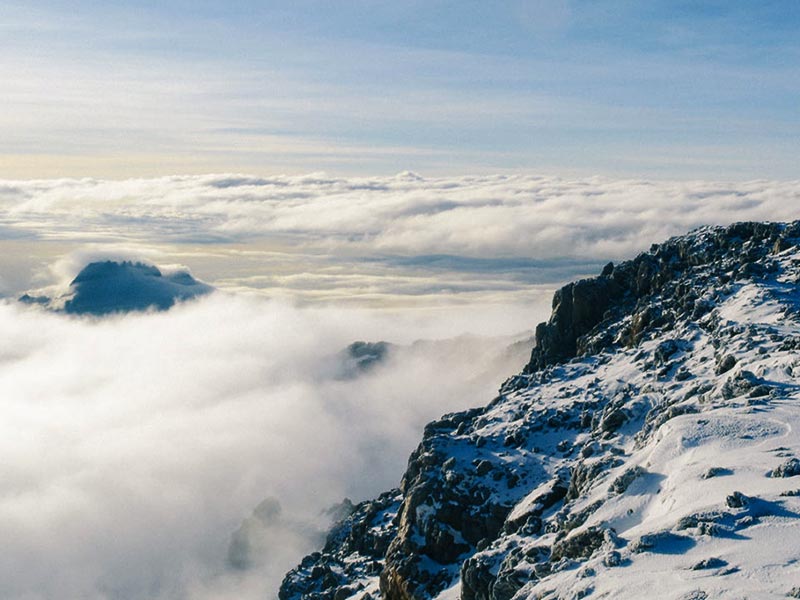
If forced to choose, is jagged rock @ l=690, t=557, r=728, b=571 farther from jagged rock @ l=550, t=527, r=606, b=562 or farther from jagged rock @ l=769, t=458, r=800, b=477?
jagged rock @ l=769, t=458, r=800, b=477

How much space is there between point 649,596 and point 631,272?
5237 inches

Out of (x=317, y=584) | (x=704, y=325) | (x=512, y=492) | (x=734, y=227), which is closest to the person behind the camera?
(x=512, y=492)

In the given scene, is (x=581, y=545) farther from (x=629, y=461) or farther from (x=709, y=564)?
(x=629, y=461)

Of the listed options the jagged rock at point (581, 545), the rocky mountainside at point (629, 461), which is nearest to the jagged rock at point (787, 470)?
the rocky mountainside at point (629, 461)

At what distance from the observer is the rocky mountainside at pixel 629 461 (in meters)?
66.4

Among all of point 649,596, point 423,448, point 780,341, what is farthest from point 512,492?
point 649,596

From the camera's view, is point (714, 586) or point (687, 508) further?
point (687, 508)

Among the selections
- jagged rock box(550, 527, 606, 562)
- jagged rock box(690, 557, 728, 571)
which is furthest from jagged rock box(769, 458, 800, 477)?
jagged rock box(690, 557, 728, 571)

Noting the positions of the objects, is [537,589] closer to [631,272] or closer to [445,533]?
[445,533]

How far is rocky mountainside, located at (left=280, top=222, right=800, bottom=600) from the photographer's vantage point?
66375mm

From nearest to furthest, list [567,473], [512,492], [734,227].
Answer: [567,473] < [512,492] < [734,227]

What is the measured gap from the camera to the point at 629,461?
94875 millimetres

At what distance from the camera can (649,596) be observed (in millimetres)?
57938

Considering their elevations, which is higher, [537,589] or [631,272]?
[631,272]
